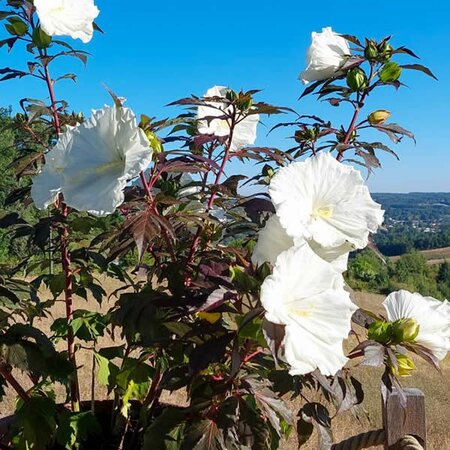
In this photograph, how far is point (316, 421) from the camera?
1185 millimetres

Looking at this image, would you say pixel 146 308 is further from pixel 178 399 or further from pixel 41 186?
pixel 178 399

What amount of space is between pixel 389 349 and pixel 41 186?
2.06 ft

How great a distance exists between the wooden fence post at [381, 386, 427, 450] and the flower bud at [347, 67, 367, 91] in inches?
27.5

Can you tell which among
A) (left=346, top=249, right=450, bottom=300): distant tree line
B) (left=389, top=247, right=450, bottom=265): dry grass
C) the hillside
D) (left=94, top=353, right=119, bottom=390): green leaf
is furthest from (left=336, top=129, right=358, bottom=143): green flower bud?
the hillside

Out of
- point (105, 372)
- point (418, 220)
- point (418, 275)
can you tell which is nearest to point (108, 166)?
point (105, 372)

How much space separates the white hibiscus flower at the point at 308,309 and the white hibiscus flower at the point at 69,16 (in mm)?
752

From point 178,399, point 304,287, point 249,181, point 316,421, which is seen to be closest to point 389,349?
point 304,287

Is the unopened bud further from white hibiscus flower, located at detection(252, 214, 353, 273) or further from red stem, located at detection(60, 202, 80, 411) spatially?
red stem, located at detection(60, 202, 80, 411)

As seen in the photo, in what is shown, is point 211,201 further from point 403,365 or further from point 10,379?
point 10,379

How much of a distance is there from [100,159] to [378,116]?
2.36ft

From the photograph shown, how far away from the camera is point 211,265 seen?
1.03 m

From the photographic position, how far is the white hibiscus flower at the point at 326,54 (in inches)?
49.1

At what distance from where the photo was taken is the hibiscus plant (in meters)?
0.77

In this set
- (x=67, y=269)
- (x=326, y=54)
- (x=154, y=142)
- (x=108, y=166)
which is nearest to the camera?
(x=108, y=166)
